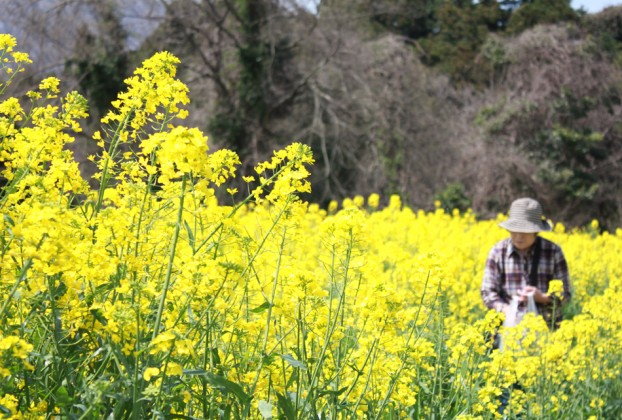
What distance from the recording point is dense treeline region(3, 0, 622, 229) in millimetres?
12398

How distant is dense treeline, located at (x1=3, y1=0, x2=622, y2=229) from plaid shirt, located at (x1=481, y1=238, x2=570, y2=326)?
295 inches

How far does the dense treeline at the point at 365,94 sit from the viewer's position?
40.7 ft

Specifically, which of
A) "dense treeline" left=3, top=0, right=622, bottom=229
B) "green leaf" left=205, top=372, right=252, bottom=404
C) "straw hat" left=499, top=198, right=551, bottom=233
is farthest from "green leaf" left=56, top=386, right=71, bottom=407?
"dense treeline" left=3, top=0, right=622, bottom=229

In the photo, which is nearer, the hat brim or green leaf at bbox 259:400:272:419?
green leaf at bbox 259:400:272:419

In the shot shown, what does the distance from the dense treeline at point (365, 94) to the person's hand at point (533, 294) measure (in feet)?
25.6

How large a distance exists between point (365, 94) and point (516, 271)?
9.49 m

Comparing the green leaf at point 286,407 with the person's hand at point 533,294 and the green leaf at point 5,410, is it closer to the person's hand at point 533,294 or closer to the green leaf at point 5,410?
the green leaf at point 5,410

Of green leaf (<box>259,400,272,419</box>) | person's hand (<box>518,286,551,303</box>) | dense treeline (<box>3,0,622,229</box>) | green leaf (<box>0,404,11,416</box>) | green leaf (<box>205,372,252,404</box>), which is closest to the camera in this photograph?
green leaf (<box>0,404,11,416</box>)

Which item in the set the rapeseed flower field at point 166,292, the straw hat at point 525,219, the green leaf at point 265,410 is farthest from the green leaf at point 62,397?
the straw hat at point 525,219

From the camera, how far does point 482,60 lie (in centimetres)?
1927

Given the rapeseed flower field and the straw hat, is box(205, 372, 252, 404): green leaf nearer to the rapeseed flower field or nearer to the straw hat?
the rapeseed flower field

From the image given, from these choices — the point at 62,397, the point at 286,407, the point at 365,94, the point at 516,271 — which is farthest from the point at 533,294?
the point at 365,94

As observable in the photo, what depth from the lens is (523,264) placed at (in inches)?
188

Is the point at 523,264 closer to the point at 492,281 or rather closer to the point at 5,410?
the point at 492,281
